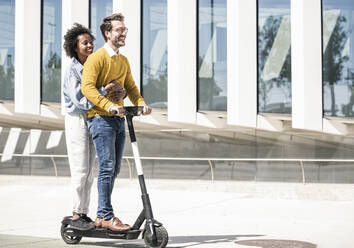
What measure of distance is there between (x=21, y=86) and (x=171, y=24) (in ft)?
20.3

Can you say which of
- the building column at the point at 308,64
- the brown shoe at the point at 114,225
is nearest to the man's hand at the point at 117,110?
the brown shoe at the point at 114,225

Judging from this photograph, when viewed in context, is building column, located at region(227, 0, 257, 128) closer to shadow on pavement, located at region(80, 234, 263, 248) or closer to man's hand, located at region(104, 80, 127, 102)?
shadow on pavement, located at region(80, 234, 263, 248)

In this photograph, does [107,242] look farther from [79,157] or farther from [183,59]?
[183,59]

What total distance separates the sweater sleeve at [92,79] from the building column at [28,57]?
727 inches

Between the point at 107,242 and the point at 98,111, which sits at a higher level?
the point at 98,111

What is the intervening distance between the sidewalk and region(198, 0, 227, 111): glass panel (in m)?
4.91

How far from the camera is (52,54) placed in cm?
2384

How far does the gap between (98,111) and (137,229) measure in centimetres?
109

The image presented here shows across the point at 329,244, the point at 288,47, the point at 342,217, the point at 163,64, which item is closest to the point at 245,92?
the point at 288,47

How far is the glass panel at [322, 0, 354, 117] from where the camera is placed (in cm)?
1930

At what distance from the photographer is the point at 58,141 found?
19.6m

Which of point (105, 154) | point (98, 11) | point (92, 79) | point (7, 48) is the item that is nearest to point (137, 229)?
point (105, 154)

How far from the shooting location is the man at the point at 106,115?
5.60 m

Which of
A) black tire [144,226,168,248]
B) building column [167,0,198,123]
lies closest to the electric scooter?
black tire [144,226,168,248]
